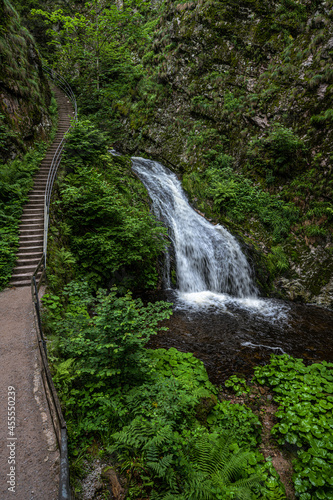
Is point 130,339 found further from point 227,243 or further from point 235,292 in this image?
point 227,243

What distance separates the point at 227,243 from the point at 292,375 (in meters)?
6.79

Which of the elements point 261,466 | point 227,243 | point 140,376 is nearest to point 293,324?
point 227,243

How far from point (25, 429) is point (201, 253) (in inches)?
354

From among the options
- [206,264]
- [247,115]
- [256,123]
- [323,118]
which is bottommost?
[206,264]

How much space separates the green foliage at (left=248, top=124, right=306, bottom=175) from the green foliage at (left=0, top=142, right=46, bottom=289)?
36.2 ft

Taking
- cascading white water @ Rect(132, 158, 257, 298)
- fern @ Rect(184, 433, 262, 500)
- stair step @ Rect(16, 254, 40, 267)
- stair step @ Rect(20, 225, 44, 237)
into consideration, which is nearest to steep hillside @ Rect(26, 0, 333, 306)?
cascading white water @ Rect(132, 158, 257, 298)

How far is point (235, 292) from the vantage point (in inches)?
411

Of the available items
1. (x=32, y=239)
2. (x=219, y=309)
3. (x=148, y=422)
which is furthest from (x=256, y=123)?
(x=148, y=422)

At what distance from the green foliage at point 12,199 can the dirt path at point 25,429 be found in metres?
2.48

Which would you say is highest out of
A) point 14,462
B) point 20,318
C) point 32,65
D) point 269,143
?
point 32,65

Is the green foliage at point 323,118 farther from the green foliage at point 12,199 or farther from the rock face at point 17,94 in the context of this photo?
the rock face at point 17,94

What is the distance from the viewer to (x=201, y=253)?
36.4 ft

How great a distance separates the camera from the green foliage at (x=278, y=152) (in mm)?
12086

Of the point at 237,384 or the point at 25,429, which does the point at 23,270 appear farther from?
the point at 237,384
